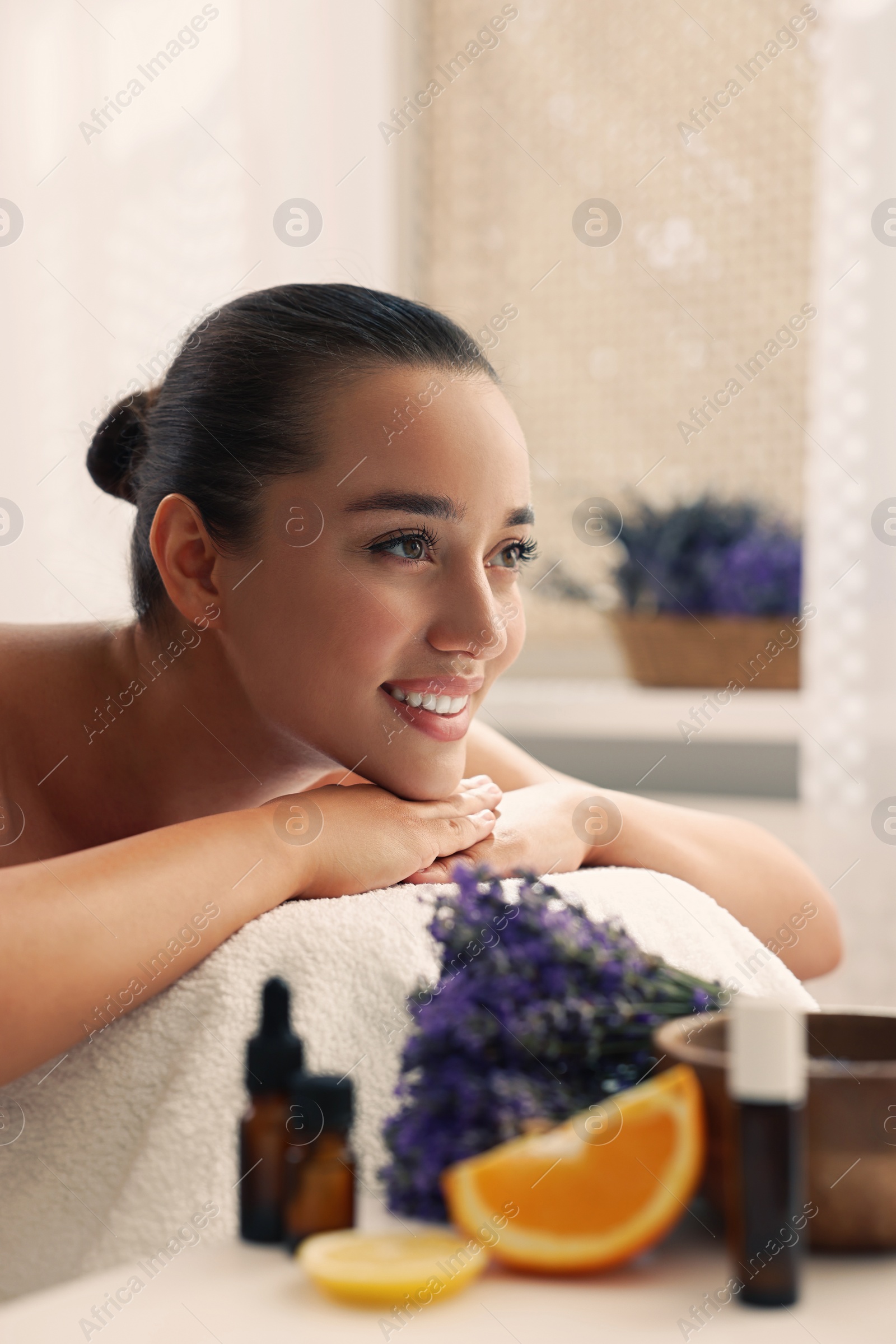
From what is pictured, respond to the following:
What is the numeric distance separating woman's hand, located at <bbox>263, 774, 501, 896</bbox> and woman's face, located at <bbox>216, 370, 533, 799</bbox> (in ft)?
0.13

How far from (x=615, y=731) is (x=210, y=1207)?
1.72 metres

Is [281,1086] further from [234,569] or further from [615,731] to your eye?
[615,731]

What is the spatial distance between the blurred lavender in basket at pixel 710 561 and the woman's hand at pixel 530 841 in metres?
1.24

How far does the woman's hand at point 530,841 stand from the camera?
3.34ft

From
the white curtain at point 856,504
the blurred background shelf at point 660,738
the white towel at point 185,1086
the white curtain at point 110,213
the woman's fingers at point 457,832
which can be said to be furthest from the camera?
the blurred background shelf at point 660,738

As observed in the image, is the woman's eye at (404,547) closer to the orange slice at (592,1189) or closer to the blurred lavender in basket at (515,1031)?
the blurred lavender in basket at (515,1031)

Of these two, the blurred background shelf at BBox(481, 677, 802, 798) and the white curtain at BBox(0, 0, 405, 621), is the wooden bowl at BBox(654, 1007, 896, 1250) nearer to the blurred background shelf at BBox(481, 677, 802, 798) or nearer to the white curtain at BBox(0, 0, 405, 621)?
the white curtain at BBox(0, 0, 405, 621)

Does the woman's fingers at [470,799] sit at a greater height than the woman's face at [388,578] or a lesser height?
lesser

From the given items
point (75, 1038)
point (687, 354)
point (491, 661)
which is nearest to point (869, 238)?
point (687, 354)

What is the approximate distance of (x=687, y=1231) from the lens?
0.54m

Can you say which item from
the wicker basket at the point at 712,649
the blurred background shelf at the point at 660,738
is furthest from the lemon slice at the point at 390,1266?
the wicker basket at the point at 712,649

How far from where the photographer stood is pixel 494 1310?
1.57 feet

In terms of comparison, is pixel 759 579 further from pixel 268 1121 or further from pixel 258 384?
pixel 268 1121

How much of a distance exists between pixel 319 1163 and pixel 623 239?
7.40 ft
